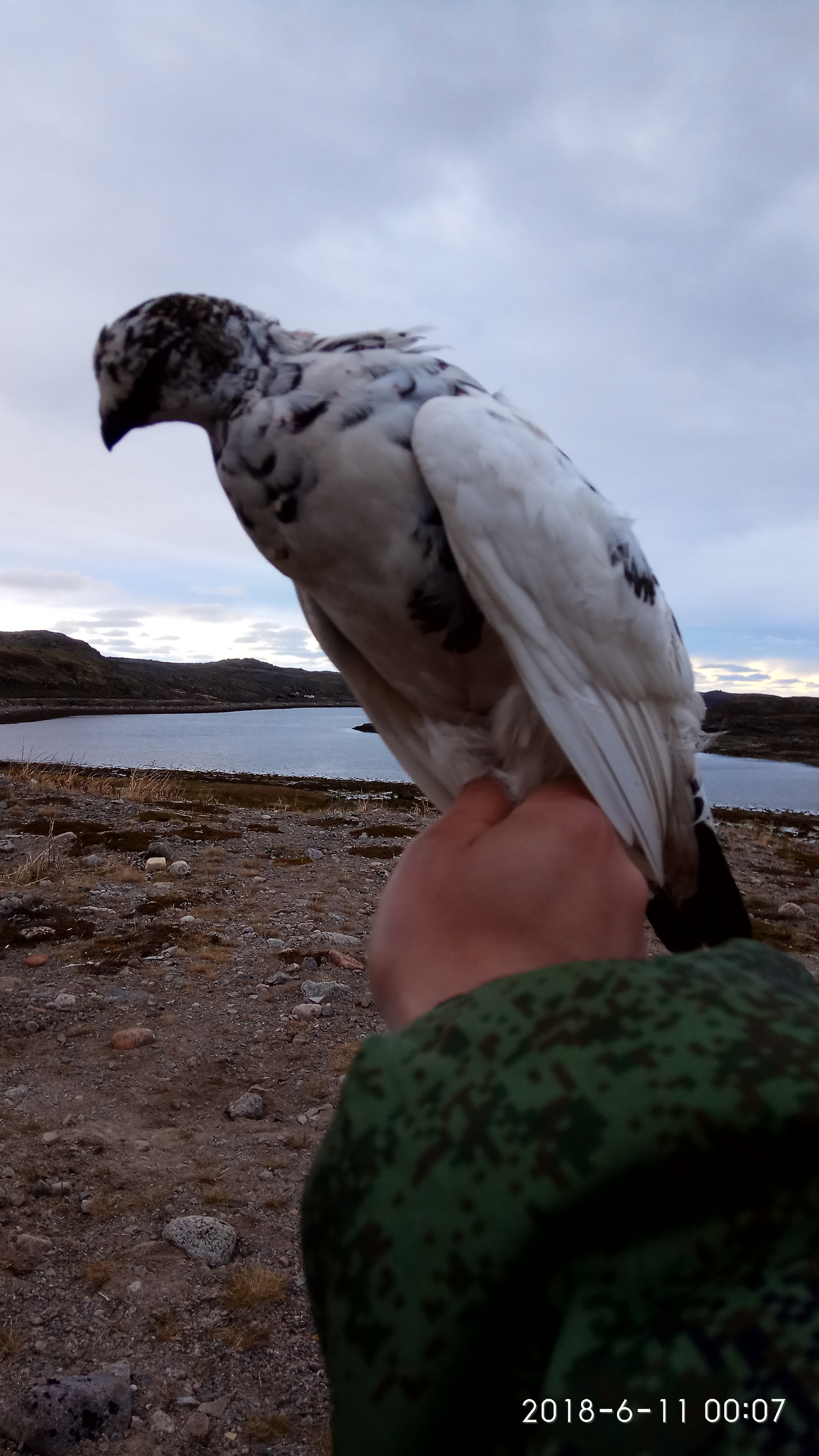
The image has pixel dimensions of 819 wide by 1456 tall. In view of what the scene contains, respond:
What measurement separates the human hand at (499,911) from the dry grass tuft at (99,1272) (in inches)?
89.0

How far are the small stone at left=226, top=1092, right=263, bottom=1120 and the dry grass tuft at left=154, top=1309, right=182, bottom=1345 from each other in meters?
1.28

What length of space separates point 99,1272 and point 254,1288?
54 cm

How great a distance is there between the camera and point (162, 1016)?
500cm

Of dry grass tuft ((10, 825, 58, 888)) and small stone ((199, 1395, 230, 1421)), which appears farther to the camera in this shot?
dry grass tuft ((10, 825, 58, 888))

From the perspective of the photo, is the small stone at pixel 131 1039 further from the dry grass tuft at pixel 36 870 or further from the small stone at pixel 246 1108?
the dry grass tuft at pixel 36 870

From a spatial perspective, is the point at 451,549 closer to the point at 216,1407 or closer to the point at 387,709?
the point at 387,709

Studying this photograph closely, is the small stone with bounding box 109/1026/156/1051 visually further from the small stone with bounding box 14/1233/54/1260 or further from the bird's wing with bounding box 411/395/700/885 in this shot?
the bird's wing with bounding box 411/395/700/885

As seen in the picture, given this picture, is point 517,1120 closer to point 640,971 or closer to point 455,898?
point 640,971

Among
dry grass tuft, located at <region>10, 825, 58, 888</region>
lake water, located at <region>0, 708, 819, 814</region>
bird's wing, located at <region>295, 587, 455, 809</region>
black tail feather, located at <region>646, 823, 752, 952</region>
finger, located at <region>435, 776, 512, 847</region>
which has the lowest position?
lake water, located at <region>0, 708, 819, 814</region>

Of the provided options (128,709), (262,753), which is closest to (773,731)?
(262,753)

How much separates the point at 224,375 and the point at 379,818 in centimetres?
1222

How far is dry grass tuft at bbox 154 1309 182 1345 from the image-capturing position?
2.63 metres

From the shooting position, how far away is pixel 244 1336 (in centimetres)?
266

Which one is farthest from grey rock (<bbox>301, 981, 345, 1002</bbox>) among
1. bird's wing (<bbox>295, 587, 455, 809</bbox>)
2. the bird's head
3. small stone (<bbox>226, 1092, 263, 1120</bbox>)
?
the bird's head
